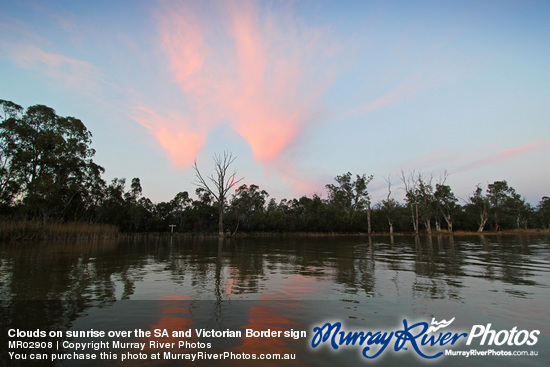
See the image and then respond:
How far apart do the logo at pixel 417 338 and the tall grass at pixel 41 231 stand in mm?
27849

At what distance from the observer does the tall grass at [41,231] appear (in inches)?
855

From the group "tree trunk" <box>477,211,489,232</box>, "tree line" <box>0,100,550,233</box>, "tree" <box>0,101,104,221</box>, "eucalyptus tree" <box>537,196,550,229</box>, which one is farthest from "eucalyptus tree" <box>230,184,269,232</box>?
"eucalyptus tree" <box>537,196,550,229</box>

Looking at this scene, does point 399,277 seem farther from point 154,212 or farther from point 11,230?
point 154,212

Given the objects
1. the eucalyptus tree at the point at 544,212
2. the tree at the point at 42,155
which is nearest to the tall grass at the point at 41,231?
the tree at the point at 42,155

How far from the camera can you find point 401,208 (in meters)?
72.4

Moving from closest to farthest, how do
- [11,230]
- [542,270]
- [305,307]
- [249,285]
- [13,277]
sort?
[305,307] < [249,285] < [13,277] < [542,270] < [11,230]

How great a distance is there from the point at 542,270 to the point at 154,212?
2841 inches

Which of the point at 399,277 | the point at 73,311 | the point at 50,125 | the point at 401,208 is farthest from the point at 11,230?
the point at 401,208

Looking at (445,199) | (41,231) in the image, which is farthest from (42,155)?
(445,199)

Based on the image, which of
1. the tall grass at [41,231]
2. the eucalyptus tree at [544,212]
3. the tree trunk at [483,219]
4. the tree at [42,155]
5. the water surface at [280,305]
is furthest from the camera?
the eucalyptus tree at [544,212]

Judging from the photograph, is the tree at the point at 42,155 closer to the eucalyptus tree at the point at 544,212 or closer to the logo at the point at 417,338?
the logo at the point at 417,338

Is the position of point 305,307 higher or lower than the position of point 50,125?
lower

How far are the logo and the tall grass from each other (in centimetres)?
2785

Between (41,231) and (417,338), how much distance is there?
30.2 m
